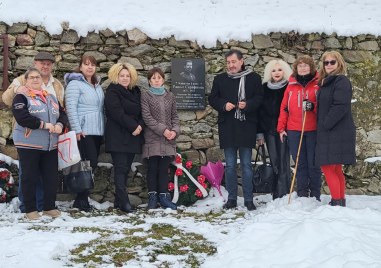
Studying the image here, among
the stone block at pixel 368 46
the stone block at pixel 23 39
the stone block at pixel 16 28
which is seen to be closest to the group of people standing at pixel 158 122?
the stone block at pixel 23 39

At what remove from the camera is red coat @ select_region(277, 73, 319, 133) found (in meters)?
5.41

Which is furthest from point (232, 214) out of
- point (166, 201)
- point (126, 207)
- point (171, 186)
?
point (126, 207)

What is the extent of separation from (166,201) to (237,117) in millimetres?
1467

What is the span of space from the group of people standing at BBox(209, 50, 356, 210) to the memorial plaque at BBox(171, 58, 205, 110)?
3.01ft

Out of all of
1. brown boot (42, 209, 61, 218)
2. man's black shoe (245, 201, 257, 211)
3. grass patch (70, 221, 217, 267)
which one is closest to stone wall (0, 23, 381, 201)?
man's black shoe (245, 201, 257, 211)

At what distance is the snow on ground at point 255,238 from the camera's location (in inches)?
131

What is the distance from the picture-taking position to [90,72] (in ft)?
19.2

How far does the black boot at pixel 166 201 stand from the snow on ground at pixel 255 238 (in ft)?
1.85

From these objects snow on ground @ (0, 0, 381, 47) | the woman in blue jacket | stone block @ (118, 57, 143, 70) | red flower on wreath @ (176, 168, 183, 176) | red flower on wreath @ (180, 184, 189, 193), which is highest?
snow on ground @ (0, 0, 381, 47)

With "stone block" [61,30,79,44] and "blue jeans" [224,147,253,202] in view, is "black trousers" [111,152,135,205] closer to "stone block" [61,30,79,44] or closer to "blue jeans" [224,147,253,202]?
"blue jeans" [224,147,253,202]

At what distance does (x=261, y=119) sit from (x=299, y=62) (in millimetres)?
939

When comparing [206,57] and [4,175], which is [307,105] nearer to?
[206,57]

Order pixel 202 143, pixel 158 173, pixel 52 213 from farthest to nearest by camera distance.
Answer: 1. pixel 202 143
2. pixel 158 173
3. pixel 52 213

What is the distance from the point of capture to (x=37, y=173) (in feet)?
17.1
